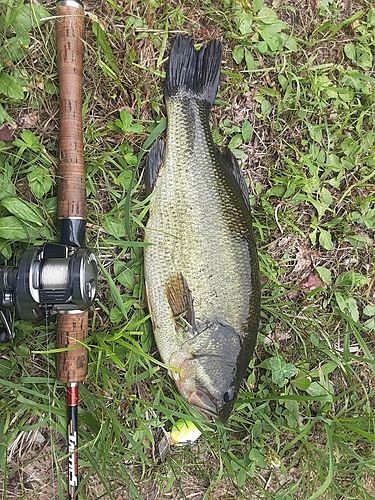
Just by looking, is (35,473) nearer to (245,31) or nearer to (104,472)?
(104,472)

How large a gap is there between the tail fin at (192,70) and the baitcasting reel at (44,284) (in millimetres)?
1103

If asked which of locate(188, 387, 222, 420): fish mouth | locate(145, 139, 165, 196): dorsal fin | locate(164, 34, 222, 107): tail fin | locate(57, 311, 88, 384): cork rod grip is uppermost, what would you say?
locate(164, 34, 222, 107): tail fin

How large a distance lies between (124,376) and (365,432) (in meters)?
1.41

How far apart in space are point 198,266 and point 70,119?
3.14 ft

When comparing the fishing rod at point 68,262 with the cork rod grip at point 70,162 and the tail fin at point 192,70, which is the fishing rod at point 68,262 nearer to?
the cork rod grip at point 70,162

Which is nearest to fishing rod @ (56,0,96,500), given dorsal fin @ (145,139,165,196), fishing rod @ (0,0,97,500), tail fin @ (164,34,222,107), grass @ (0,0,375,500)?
fishing rod @ (0,0,97,500)

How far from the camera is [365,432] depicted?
2686 mm

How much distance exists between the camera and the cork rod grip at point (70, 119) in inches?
87.0

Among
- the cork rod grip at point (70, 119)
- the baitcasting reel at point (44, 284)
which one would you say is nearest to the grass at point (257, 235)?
the cork rod grip at point (70, 119)

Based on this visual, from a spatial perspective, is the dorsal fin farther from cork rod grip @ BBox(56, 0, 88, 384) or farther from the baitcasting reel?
the baitcasting reel

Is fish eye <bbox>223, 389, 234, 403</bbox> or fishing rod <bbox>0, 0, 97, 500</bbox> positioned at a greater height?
fishing rod <bbox>0, 0, 97, 500</bbox>

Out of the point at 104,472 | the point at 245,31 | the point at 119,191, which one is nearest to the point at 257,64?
the point at 245,31

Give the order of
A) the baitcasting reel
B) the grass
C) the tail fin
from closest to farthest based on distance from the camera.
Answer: the baitcasting reel → the grass → the tail fin

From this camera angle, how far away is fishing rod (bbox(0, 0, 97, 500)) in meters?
1.99
